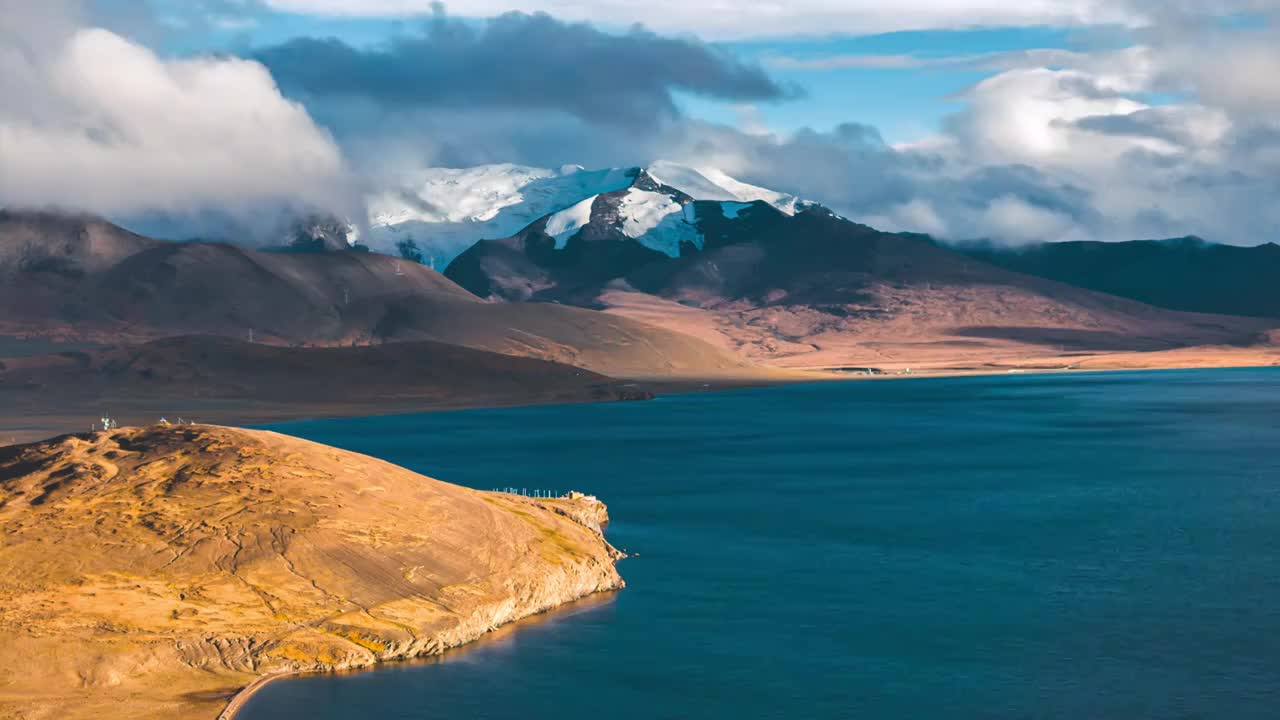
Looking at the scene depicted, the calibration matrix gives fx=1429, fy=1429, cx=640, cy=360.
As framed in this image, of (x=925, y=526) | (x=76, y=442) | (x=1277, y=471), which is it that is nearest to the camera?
(x=76, y=442)

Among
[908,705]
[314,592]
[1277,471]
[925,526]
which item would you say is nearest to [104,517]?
[314,592]

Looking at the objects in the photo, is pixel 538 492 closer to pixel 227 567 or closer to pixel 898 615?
pixel 898 615

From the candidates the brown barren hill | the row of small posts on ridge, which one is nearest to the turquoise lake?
the brown barren hill

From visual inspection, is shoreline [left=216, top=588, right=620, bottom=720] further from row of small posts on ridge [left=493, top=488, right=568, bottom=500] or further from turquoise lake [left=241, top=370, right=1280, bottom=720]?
row of small posts on ridge [left=493, top=488, right=568, bottom=500]

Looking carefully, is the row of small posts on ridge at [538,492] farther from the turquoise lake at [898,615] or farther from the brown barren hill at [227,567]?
the brown barren hill at [227,567]

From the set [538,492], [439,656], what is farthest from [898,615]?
[538,492]

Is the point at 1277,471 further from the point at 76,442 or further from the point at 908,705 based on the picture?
the point at 76,442
